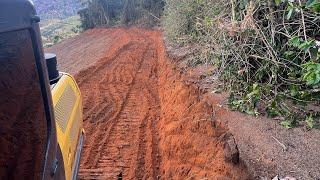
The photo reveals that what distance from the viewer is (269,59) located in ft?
19.7

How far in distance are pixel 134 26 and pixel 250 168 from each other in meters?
24.0

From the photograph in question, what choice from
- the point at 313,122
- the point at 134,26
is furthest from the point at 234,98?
the point at 134,26

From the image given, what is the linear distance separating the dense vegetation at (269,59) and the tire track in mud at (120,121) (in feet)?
5.19

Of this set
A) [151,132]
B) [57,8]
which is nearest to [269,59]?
[151,132]

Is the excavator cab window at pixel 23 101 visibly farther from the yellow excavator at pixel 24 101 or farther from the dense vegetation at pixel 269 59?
the dense vegetation at pixel 269 59

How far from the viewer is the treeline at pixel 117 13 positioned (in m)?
27.5

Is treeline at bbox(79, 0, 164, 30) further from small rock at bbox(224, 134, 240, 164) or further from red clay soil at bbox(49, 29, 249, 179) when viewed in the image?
small rock at bbox(224, 134, 240, 164)

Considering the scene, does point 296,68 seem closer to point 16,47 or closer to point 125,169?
point 125,169

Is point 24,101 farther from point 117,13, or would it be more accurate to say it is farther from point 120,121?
point 117,13

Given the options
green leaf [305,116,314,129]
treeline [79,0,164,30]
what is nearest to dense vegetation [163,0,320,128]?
green leaf [305,116,314,129]

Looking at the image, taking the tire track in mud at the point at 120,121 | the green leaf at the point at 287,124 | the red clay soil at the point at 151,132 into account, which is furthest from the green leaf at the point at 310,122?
the tire track in mud at the point at 120,121

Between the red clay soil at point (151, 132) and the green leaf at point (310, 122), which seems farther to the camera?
the green leaf at point (310, 122)

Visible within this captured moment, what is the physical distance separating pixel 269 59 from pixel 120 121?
9.06ft

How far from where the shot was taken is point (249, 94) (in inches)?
233
